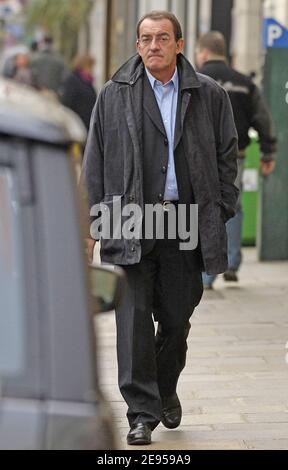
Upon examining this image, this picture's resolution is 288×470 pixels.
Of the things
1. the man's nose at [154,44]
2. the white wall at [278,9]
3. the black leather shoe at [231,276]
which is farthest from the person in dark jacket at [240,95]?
the white wall at [278,9]

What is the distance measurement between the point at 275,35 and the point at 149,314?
23.0 ft

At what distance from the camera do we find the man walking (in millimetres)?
5773

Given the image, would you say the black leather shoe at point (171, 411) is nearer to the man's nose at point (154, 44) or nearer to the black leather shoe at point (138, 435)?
the black leather shoe at point (138, 435)

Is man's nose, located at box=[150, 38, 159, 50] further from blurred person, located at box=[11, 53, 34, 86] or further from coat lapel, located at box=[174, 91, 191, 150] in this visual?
blurred person, located at box=[11, 53, 34, 86]

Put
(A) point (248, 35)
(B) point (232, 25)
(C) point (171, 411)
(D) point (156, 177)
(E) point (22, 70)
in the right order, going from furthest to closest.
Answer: (A) point (248, 35)
(E) point (22, 70)
(B) point (232, 25)
(C) point (171, 411)
(D) point (156, 177)

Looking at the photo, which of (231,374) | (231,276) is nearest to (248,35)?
(231,276)

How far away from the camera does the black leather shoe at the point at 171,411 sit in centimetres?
614

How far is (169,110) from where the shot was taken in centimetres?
585

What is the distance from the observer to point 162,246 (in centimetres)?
582

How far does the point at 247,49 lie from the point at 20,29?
29.7m

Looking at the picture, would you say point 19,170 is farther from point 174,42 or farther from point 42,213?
point 174,42

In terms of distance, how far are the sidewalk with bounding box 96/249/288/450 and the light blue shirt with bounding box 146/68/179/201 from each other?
106cm

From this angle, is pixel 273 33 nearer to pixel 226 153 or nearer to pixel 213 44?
pixel 213 44
